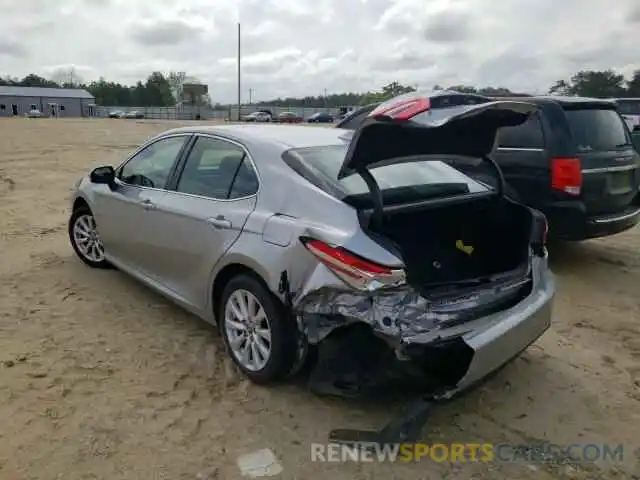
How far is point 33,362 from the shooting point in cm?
376

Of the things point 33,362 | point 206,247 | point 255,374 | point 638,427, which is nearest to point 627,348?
point 638,427

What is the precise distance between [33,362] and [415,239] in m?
2.57

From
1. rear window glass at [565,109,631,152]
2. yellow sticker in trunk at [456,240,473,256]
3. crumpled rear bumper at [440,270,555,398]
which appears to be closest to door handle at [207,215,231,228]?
yellow sticker in trunk at [456,240,473,256]

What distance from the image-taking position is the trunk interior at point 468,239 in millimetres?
3535

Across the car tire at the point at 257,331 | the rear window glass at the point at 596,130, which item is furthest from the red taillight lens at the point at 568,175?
the car tire at the point at 257,331

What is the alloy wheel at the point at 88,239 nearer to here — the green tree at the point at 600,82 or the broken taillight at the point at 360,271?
the broken taillight at the point at 360,271

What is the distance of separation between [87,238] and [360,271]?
373 centimetres

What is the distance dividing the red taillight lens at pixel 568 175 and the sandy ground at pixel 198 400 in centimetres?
99

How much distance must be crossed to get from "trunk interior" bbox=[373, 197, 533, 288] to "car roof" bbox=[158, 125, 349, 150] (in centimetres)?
87

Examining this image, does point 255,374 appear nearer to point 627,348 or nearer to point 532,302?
point 532,302

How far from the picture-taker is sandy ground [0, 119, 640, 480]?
9.28ft

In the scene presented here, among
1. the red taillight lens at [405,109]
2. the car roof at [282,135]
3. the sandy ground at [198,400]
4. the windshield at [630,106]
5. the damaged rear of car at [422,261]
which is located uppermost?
the windshield at [630,106]

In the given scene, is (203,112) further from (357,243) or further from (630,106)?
(357,243)

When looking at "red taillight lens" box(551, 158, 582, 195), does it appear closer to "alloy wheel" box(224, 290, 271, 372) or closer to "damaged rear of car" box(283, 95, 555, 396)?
"damaged rear of car" box(283, 95, 555, 396)
